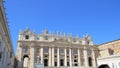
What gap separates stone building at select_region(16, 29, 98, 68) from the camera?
173 ft

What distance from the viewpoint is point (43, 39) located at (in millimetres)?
55438

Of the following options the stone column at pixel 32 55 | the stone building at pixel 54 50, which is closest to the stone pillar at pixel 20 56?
the stone building at pixel 54 50

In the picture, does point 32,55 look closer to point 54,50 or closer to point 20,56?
point 20,56

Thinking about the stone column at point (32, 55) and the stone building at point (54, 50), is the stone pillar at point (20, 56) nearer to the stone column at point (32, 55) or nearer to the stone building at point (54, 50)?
the stone building at point (54, 50)

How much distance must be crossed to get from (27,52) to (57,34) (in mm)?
11734

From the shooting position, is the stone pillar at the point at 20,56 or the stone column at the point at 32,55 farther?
the stone column at the point at 32,55

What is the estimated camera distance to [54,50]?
55.6 meters

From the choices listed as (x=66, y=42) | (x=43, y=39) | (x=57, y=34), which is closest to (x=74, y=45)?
(x=66, y=42)

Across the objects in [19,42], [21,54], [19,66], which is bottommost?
[19,66]

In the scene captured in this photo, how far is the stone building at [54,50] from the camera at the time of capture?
5259cm

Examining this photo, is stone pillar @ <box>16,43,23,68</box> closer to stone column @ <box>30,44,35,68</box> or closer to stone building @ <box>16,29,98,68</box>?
stone building @ <box>16,29,98,68</box>

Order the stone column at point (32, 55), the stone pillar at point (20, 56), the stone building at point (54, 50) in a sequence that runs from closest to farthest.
→ the stone pillar at point (20, 56) < the stone column at point (32, 55) < the stone building at point (54, 50)

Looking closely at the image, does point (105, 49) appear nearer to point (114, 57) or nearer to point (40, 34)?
point (114, 57)

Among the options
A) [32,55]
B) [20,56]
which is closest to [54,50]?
[32,55]
